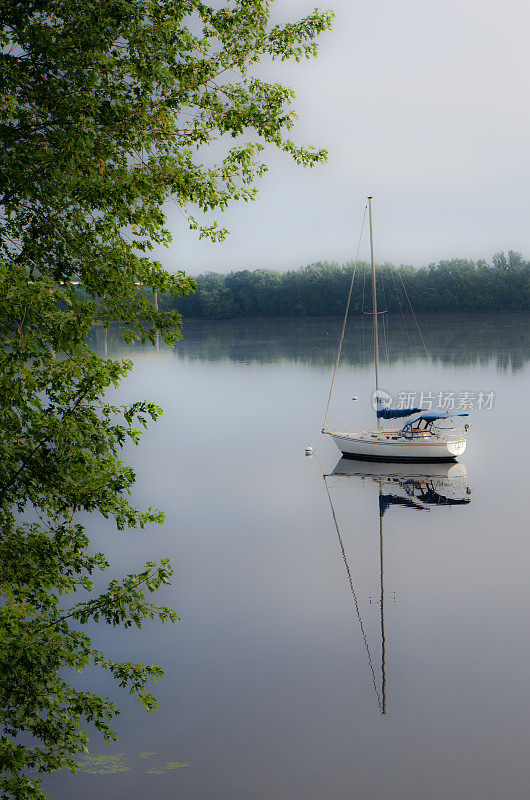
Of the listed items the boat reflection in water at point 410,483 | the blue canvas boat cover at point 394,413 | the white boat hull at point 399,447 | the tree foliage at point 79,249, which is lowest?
the boat reflection in water at point 410,483

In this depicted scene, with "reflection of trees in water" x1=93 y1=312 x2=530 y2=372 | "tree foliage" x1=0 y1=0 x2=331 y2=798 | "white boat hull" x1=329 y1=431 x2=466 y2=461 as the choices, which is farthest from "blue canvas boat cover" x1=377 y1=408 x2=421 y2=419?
"reflection of trees in water" x1=93 y1=312 x2=530 y2=372

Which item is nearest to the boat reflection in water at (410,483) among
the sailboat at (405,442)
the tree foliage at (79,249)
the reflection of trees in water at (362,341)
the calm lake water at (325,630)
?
the calm lake water at (325,630)

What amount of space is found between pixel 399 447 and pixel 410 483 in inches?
94.5

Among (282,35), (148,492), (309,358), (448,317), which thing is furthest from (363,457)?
(448,317)

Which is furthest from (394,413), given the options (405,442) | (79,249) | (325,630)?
(79,249)

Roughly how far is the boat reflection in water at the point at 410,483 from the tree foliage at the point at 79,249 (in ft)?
68.4

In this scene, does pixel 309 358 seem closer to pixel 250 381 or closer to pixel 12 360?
pixel 250 381

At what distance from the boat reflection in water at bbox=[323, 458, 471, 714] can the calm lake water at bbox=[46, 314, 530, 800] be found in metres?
0.17

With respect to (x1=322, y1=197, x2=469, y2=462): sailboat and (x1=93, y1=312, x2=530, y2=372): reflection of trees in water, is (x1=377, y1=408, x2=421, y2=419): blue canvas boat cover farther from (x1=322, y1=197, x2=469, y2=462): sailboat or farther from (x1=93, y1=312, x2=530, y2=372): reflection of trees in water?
(x1=93, y1=312, x2=530, y2=372): reflection of trees in water

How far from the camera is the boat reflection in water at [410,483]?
37000 mm

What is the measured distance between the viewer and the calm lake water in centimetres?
1595

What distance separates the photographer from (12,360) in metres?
8.49

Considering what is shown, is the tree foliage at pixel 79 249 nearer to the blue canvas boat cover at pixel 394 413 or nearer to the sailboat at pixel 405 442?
the sailboat at pixel 405 442

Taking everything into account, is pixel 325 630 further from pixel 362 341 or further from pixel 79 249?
pixel 362 341
